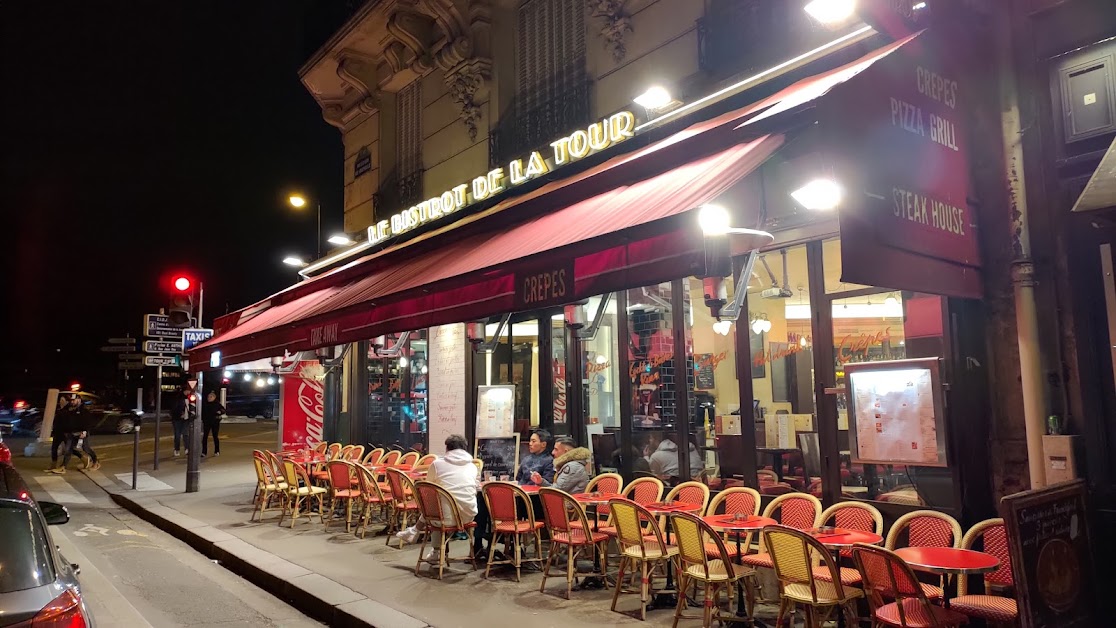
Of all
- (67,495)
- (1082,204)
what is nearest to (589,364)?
(1082,204)

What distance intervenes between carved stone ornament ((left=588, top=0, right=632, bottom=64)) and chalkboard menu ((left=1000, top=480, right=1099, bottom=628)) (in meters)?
7.46

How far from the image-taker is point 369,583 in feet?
24.4

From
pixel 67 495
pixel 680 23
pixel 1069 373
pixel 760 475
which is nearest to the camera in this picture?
pixel 1069 373

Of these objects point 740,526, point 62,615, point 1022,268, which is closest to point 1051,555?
point 1022,268

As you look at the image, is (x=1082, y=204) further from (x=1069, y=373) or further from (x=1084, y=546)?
(x=1084, y=546)

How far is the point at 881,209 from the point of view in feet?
14.4

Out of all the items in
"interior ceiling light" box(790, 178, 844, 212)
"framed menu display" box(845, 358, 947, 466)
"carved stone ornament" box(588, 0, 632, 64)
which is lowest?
"framed menu display" box(845, 358, 947, 466)

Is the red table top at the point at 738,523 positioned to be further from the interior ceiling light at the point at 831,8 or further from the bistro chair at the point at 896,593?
the interior ceiling light at the point at 831,8

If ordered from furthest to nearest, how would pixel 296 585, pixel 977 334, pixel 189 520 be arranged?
pixel 189 520 → pixel 296 585 → pixel 977 334

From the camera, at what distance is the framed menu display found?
19.3 feet

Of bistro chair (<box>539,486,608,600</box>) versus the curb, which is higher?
bistro chair (<box>539,486,608,600</box>)

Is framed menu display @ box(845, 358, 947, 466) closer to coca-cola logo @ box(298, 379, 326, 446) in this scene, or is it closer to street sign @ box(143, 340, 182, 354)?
coca-cola logo @ box(298, 379, 326, 446)

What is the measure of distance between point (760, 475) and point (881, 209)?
4.16 m

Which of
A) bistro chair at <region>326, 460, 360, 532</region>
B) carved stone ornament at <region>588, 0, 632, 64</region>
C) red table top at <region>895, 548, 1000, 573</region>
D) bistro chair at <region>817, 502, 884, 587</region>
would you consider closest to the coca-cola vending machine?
bistro chair at <region>326, 460, 360, 532</region>
